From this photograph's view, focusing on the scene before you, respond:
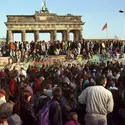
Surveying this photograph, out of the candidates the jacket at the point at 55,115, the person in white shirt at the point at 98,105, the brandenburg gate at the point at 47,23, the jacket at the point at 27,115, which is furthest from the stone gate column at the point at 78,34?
the jacket at the point at 55,115

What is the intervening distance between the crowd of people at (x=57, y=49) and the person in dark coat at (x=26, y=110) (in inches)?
1101

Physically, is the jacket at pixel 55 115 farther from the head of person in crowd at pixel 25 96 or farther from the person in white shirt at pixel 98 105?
the person in white shirt at pixel 98 105

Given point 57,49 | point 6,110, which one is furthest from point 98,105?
point 57,49

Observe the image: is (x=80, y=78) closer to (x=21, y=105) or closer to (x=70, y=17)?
(x=21, y=105)

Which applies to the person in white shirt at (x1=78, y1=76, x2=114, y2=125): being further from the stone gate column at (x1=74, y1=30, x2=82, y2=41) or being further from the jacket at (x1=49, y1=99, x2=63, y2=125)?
the stone gate column at (x1=74, y1=30, x2=82, y2=41)

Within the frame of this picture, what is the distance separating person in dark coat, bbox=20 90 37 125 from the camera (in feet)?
28.8

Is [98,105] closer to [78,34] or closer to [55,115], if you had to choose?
[55,115]

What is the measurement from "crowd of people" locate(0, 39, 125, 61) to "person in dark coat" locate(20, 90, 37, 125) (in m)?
28.0

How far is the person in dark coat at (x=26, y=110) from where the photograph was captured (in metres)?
8.78

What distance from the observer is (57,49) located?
39656mm

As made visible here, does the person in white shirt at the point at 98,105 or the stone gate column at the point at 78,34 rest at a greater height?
the stone gate column at the point at 78,34

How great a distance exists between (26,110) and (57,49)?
30916 mm

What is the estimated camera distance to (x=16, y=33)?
73.4m

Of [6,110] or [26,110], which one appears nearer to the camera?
[6,110]
